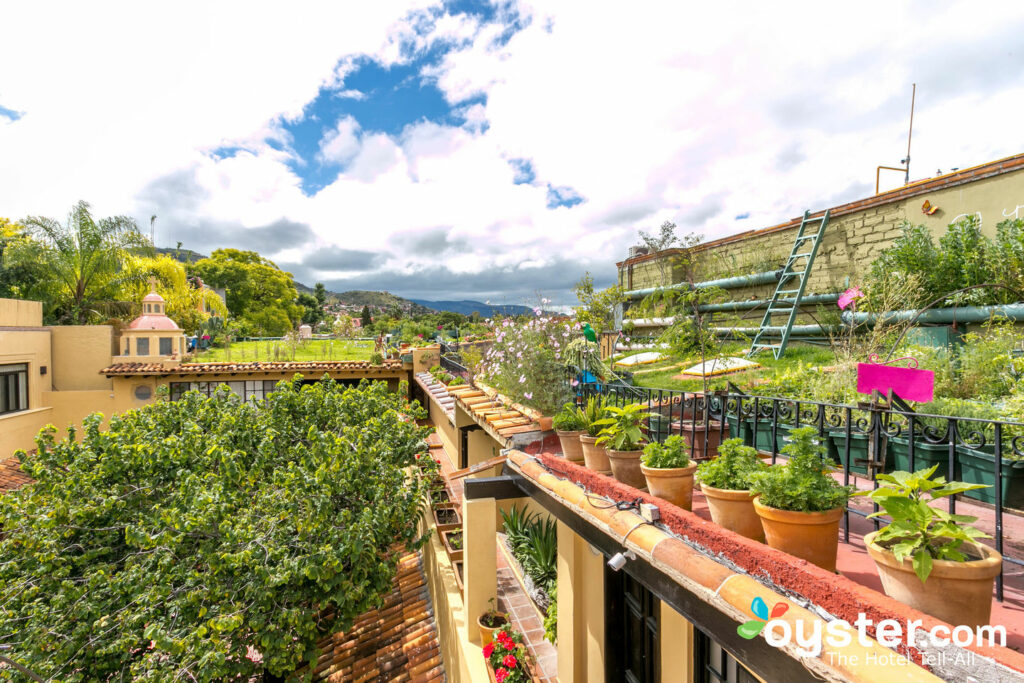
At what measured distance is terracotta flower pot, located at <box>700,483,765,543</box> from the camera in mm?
2285

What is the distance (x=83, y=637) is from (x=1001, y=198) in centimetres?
1465

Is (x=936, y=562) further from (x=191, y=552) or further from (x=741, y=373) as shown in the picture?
(x=741, y=373)

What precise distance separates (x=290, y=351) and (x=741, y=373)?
24.1 metres

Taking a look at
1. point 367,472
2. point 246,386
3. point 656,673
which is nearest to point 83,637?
point 367,472

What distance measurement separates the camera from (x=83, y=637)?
527 cm

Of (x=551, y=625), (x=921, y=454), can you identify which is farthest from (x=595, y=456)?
(x=551, y=625)

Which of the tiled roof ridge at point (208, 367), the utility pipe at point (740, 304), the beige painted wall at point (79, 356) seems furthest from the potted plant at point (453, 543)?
the beige painted wall at point (79, 356)

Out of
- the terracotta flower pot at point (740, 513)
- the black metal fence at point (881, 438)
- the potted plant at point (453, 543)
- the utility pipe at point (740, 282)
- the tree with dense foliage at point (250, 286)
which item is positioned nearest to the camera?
the terracotta flower pot at point (740, 513)

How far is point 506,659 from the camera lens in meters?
4.99

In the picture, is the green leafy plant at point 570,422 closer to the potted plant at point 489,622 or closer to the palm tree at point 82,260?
the potted plant at point 489,622

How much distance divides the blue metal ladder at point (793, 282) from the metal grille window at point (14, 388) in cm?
2533

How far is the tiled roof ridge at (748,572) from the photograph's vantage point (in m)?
1.34

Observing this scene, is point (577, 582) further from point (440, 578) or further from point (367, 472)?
point (440, 578)

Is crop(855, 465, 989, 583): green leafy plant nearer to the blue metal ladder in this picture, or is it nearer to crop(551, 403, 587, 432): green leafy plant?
crop(551, 403, 587, 432): green leafy plant
